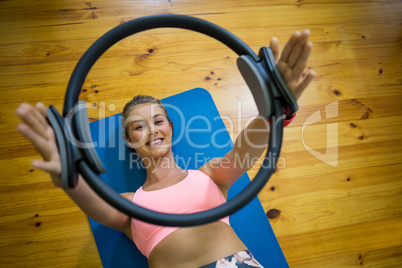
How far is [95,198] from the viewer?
94 centimetres

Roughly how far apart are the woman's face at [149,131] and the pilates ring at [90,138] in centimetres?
41

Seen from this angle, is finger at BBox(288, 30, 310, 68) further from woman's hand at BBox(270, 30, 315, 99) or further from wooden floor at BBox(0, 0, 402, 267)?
wooden floor at BBox(0, 0, 402, 267)

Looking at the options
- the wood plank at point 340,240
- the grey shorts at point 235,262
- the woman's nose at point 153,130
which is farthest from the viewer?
the wood plank at point 340,240

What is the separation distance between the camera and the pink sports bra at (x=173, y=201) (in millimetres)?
1071

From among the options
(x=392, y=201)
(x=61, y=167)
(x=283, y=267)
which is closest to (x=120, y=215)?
(x=61, y=167)

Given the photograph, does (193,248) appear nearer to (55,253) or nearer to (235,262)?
(235,262)

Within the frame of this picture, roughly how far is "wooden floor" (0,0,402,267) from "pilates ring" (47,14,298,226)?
660 mm

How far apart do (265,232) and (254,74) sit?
748 millimetres

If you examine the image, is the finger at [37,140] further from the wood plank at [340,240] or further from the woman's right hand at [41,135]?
the wood plank at [340,240]

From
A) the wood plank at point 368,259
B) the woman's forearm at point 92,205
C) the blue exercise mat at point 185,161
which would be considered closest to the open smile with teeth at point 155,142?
the blue exercise mat at point 185,161

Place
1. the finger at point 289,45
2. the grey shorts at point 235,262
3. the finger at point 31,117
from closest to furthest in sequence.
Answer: the finger at point 31,117
the finger at point 289,45
the grey shorts at point 235,262

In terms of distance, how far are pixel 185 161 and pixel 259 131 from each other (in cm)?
48

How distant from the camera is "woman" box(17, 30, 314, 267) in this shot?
2.95 ft

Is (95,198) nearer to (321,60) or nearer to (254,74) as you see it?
(254,74)
